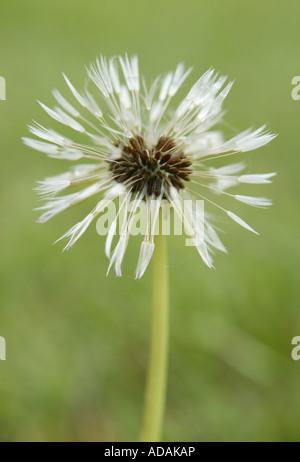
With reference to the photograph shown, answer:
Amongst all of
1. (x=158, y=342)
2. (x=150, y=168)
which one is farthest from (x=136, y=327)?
(x=150, y=168)

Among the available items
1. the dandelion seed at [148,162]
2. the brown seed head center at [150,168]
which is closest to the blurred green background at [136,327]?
the dandelion seed at [148,162]

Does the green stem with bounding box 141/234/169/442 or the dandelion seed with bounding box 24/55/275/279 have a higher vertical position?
the dandelion seed with bounding box 24/55/275/279

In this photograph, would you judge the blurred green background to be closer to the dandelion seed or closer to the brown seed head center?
the dandelion seed

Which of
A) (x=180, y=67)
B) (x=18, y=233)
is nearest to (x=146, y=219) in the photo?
(x=180, y=67)

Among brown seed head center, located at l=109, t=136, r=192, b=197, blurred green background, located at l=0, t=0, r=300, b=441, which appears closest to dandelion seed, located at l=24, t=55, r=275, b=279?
brown seed head center, located at l=109, t=136, r=192, b=197

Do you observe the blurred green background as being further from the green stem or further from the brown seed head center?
the brown seed head center

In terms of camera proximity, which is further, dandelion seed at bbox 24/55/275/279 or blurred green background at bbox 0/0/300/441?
blurred green background at bbox 0/0/300/441

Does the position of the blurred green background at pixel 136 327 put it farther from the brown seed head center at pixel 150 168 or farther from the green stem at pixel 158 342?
the brown seed head center at pixel 150 168

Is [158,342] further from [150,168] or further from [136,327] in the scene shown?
[136,327]
